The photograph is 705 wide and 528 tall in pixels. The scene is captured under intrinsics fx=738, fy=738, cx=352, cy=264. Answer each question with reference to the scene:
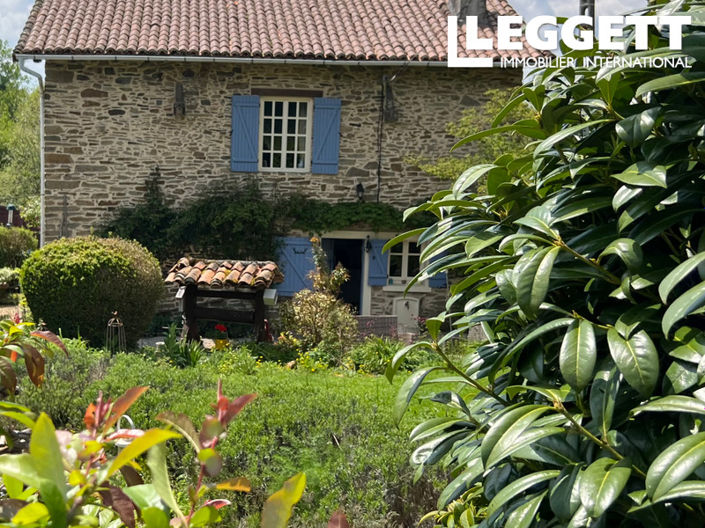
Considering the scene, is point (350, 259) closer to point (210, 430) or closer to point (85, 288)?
point (85, 288)

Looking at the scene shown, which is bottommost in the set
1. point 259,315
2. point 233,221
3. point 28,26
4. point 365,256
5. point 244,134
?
point 259,315

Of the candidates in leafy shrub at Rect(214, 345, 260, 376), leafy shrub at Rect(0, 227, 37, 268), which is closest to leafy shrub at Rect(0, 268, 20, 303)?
leafy shrub at Rect(0, 227, 37, 268)

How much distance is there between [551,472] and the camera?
1613mm

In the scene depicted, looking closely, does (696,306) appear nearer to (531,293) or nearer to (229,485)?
(531,293)

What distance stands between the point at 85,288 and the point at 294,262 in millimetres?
3975

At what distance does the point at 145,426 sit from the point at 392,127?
919 centimetres

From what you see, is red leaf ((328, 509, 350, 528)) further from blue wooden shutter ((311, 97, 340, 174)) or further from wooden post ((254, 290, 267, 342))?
blue wooden shutter ((311, 97, 340, 174))

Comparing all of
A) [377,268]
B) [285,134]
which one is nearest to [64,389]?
[377,268]

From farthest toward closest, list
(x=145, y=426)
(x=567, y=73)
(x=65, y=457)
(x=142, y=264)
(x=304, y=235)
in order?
1. (x=304, y=235)
2. (x=142, y=264)
3. (x=145, y=426)
4. (x=567, y=73)
5. (x=65, y=457)

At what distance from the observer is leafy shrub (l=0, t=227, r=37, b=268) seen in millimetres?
19250

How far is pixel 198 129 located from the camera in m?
12.9

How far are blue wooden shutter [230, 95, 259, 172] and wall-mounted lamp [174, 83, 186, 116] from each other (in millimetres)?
891

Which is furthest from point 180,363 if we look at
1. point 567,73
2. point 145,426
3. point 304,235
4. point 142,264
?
point 567,73

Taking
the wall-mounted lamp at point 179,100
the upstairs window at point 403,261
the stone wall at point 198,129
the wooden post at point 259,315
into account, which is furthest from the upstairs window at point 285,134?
the wooden post at point 259,315
